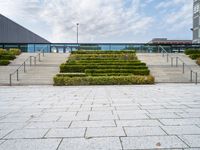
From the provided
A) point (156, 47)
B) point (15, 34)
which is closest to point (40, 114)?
point (156, 47)

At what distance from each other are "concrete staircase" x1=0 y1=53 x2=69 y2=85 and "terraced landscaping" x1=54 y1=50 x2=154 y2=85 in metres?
1.17

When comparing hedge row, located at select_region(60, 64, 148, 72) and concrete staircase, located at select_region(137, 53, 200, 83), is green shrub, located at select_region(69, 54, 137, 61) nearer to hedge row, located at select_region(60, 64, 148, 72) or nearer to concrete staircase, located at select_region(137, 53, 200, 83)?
concrete staircase, located at select_region(137, 53, 200, 83)

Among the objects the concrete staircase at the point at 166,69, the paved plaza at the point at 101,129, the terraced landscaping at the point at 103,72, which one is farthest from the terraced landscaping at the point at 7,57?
the paved plaza at the point at 101,129

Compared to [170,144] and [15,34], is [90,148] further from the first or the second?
[15,34]

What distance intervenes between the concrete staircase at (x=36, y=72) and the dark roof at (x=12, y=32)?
1006 inches

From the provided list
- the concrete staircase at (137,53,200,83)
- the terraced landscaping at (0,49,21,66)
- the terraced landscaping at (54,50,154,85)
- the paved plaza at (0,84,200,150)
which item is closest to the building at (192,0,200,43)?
the concrete staircase at (137,53,200,83)

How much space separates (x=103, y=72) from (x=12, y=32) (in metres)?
42.9

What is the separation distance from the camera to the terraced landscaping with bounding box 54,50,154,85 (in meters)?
19.3

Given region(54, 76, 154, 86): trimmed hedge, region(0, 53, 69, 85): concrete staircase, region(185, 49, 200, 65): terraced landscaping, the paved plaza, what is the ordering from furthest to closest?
region(185, 49, 200, 65): terraced landscaping < region(0, 53, 69, 85): concrete staircase < region(54, 76, 154, 86): trimmed hedge < the paved plaza

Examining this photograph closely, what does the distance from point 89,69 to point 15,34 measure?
43801 mm

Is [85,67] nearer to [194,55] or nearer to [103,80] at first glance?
[103,80]

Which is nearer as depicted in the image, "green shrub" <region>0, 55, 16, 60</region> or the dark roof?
"green shrub" <region>0, 55, 16, 60</region>

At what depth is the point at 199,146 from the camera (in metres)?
4.26

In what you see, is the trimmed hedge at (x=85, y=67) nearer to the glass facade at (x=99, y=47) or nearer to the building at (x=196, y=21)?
the glass facade at (x=99, y=47)
